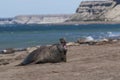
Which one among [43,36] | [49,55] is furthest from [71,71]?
[43,36]

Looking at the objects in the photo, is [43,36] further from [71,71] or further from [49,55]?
[71,71]

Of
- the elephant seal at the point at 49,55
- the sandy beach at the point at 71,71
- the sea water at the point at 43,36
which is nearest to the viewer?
the sandy beach at the point at 71,71

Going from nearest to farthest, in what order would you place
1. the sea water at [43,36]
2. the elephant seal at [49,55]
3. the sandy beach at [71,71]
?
1. the sandy beach at [71,71]
2. the elephant seal at [49,55]
3. the sea water at [43,36]

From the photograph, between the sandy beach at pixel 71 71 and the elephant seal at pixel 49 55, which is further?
the elephant seal at pixel 49 55

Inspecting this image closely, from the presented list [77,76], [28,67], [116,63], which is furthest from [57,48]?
[77,76]

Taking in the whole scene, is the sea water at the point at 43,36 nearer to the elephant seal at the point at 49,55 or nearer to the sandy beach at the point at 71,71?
the elephant seal at the point at 49,55

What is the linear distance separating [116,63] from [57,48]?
2934 mm

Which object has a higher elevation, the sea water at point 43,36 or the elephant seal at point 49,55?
the elephant seal at point 49,55

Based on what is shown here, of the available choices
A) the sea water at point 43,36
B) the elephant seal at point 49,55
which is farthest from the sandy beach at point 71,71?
the sea water at point 43,36

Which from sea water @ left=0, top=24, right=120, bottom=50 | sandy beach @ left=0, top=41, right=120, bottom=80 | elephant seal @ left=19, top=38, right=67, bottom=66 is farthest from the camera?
sea water @ left=0, top=24, right=120, bottom=50

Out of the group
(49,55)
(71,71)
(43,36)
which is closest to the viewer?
(71,71)

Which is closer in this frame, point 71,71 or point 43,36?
point 71,71

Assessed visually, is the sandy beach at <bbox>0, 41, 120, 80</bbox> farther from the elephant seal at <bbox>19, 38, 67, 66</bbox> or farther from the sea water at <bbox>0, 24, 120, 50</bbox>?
the sea water at <bbox>0, 24, 120, 50</bbox>

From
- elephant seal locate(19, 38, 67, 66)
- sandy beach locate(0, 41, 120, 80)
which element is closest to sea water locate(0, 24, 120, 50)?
elephant seal locate(19, 38, 67, 66)
